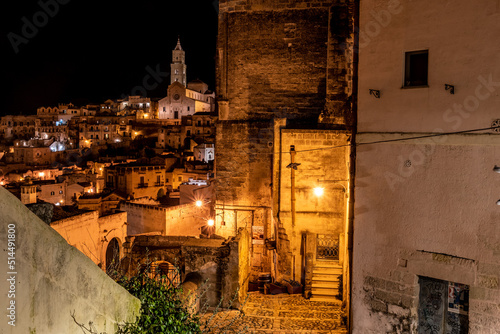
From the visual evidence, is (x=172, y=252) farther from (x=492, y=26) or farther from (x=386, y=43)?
(x=492, y=26)

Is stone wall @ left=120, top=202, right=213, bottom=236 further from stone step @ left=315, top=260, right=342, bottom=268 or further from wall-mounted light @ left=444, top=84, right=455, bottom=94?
wall-mounted light @ left=444, top=84, right=455, bottom=94

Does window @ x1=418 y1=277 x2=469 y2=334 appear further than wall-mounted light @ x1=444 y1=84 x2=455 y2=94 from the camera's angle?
Yes

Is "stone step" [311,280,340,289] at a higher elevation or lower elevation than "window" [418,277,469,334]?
lower

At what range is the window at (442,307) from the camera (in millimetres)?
6805

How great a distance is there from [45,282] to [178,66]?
10756cm

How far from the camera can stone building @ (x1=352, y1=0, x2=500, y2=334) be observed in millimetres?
6449

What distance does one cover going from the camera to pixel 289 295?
1311 centimetres

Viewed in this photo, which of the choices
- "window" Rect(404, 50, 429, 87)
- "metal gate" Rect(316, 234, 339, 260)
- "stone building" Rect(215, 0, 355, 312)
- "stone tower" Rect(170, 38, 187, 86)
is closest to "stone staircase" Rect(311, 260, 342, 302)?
"metal gate" Rect(316, 234, 339, 260)

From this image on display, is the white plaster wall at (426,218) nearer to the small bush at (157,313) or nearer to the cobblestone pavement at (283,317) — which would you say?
the cobblestone pavement at (283,317)

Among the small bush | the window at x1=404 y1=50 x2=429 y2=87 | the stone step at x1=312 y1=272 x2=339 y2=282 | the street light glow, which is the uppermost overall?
the window at x1=404 y1=50 x2=429 y2=87

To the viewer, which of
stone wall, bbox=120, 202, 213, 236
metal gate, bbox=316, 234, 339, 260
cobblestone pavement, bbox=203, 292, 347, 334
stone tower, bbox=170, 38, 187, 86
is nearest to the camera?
cobblestone pavement, bbox=203, 292, 347, 334

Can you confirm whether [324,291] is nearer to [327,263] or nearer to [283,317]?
[327,263]

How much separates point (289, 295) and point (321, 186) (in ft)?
11.8

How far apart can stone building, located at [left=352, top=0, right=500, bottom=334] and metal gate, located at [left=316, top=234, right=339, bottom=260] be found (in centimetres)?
574
